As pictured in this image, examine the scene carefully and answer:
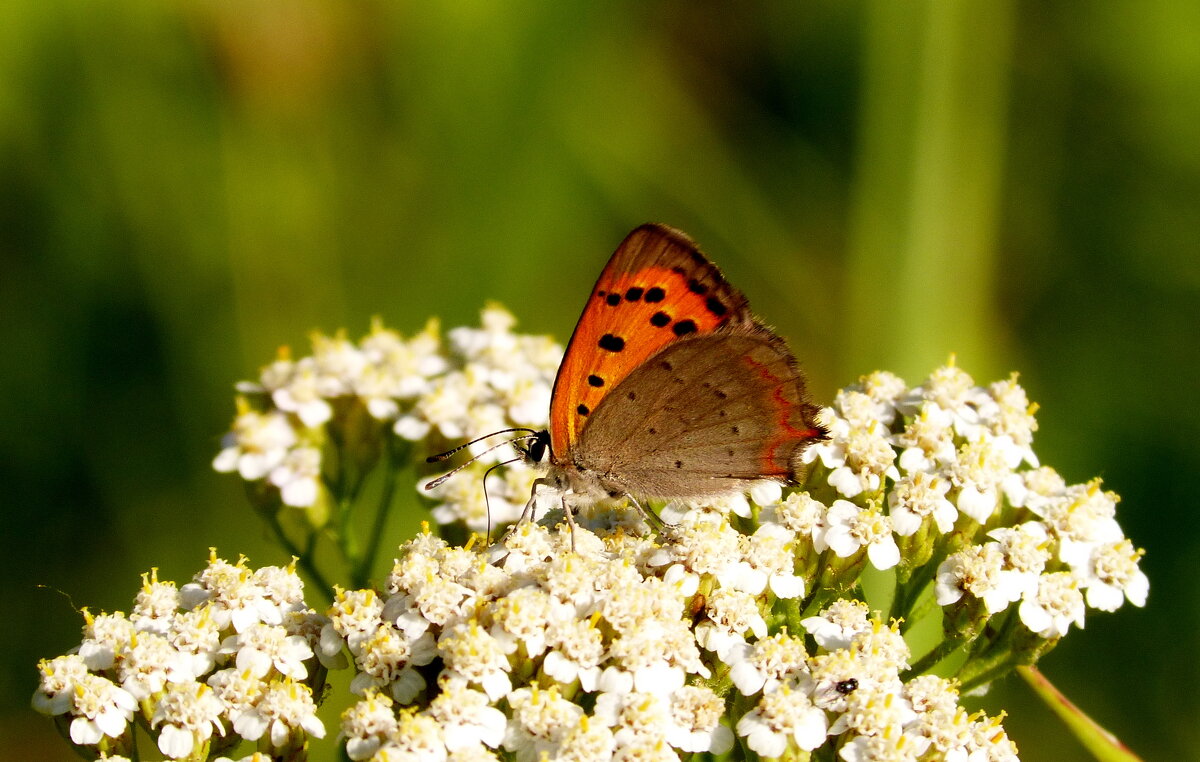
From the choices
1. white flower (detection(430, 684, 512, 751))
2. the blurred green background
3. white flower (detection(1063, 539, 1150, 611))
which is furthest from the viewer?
the blurred green background

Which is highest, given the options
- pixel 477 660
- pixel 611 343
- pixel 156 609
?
pixel 611 343

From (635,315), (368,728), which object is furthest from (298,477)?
(368,728)

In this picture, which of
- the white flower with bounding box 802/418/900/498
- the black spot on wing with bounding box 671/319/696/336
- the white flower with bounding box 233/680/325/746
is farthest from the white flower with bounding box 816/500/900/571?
the white flower with bounding box 233/680/325/746

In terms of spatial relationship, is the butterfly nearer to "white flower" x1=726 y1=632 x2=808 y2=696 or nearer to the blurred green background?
"white flower" x1=726 y1=632 x2=808 y2=696

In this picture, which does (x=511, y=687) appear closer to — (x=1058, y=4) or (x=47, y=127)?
(x=47, y=127)

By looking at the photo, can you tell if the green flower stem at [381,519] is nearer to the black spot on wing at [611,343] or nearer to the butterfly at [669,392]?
the butterfly at [669,392]

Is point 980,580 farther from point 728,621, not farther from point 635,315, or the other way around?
point 635,315
